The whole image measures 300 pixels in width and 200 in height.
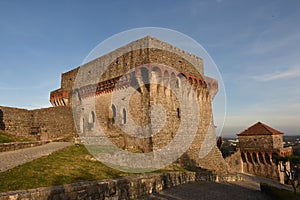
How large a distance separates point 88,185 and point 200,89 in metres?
17.1

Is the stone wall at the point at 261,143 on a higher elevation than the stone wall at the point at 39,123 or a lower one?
lower

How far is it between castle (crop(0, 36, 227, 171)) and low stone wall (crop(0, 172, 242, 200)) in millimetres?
4963

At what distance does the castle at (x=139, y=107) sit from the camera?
17312 mm


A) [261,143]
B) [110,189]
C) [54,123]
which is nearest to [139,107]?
[54,123]

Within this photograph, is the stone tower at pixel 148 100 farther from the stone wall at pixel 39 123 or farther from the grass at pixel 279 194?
the grass at pixel 279 194

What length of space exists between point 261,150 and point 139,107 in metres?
21.0

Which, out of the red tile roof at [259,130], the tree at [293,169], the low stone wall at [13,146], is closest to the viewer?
the low stone wall at [13,146]

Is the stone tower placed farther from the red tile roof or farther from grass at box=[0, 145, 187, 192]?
the red tile roof

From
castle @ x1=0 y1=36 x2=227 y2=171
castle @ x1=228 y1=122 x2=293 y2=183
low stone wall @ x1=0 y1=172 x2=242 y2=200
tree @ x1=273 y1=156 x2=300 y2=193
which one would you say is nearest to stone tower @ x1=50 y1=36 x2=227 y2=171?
castle @ x1=0 y1=36 x2=227 y2=171

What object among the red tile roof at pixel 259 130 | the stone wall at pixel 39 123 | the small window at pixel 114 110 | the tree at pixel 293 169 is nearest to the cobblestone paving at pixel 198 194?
the tree at pixel 293 169

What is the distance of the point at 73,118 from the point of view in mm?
22562

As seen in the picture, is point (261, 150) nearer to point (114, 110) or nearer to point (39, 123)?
point (114, 110)

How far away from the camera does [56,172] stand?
898 centimetres

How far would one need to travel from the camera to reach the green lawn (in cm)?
727
